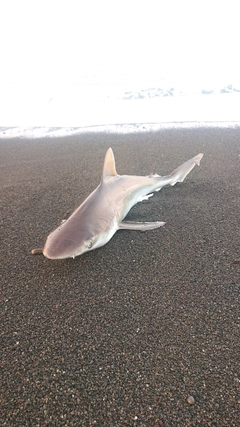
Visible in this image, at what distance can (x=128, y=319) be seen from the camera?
1.80 meters

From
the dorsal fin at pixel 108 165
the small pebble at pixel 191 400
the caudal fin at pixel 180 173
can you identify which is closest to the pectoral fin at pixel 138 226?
the dorsal fin at pixel 108 165

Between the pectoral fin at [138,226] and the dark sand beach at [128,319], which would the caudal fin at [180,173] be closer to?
the dark sand beach at [128,319]

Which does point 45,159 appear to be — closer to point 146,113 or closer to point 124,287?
point 124,287

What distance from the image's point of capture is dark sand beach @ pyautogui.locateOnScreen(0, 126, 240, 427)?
53.1 inches

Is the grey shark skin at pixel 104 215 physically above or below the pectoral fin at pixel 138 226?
above

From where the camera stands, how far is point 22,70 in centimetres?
2078

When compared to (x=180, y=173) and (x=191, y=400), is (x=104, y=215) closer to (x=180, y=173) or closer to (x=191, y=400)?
(x=191, y=400)

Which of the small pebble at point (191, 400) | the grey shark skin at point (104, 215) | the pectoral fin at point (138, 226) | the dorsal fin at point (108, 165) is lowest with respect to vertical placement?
the small pebble at point (191, 400)

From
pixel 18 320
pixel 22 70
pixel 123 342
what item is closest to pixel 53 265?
pixel 18 320

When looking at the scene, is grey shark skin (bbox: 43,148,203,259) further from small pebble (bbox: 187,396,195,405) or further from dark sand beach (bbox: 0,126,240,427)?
small pebble (bbox: 187,396,195,405)

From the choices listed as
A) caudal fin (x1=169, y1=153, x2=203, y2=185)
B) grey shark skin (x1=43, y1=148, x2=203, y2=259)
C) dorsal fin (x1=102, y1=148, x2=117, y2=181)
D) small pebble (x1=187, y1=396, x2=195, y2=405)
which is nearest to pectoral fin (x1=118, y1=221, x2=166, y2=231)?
grey shark skin (x1=43, y1=148, x2=203, y2=259)

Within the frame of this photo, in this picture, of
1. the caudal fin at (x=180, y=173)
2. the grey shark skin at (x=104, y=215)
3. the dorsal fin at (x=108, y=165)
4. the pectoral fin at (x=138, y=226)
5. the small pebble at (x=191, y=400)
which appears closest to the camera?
the small pebble at (x=191, y=400)

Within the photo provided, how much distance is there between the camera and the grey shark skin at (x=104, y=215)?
2021 millimetres

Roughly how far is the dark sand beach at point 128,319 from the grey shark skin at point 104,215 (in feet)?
0.42
